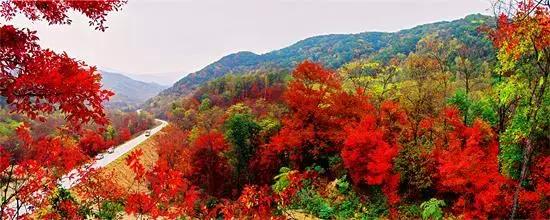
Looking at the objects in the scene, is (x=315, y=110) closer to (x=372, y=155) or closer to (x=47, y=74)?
(x=372, y=155)

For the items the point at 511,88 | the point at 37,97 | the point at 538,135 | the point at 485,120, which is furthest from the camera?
the point at 485,120

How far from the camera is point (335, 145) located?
95.9ft

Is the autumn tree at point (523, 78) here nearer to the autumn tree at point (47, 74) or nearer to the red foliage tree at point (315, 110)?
the autumn tree at point (47, 74)

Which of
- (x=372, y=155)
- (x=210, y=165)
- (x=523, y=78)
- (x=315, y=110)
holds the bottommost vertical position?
(x=210, y=165)

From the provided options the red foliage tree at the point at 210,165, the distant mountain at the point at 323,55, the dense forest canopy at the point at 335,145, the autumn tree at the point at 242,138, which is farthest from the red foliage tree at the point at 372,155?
the distant mountain at the point at 323,55

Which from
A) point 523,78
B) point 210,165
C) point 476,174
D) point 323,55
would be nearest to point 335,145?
point 210,165

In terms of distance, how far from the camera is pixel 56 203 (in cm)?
1166

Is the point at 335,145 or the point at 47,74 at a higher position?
the point at 47,74

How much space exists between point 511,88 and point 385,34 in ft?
599

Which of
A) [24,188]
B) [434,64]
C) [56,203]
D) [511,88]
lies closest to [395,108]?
[434,64]

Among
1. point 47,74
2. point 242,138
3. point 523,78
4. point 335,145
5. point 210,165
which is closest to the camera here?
point 47,74

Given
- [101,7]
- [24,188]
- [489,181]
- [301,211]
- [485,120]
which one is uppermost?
[101,7]

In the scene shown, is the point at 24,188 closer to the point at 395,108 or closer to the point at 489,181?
the point at 489,181

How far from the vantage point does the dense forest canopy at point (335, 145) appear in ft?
29.2
